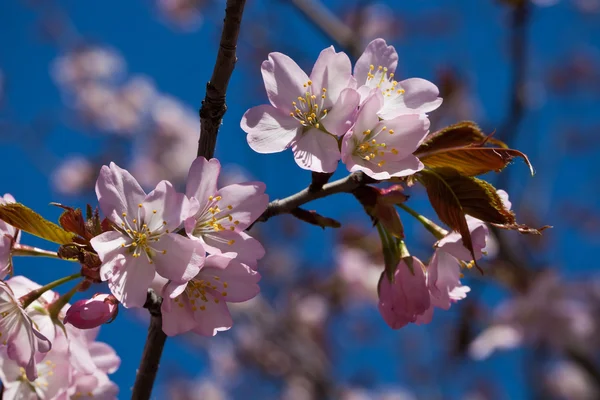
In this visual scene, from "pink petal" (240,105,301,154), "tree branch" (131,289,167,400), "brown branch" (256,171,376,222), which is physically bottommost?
"tree branch" (131,289,167,400)

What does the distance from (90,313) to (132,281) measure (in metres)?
0.07

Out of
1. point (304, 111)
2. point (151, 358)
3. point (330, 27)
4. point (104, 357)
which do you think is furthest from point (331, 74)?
point (330, 27)

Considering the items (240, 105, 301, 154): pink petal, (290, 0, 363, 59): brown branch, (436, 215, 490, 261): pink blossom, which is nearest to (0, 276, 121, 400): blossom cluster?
(240, 105, 301, 154): pink petal

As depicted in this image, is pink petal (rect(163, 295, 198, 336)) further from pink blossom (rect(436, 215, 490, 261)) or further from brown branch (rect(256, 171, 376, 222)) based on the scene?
pink blossom (rect(436, 215, 490, 261))

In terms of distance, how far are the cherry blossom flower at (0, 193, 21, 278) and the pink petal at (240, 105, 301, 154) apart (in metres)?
0.39

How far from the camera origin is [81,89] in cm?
731

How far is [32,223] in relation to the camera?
859 millimetres

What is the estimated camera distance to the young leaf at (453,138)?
36.6 inches

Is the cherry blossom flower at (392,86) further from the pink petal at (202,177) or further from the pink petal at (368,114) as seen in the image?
the pink petal at (202,177)

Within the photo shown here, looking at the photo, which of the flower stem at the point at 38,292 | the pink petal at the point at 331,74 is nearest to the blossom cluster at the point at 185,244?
the flower stem at the point at 38,292

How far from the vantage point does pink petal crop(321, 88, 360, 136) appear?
91 centimetres

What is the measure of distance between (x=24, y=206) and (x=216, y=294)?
32cm

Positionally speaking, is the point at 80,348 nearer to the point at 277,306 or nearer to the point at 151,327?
the point at 151,327

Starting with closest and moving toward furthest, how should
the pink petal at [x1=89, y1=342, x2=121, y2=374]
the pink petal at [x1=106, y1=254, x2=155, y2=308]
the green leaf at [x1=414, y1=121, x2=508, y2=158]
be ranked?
the pink petal at [x1=106, y1=254, x2=155, y2=308] → the green leaf at [x1=414, y1=121, x2=508, y2=158] → the pink petal at [x1=89, y1=342, x2=121, y2=374]
